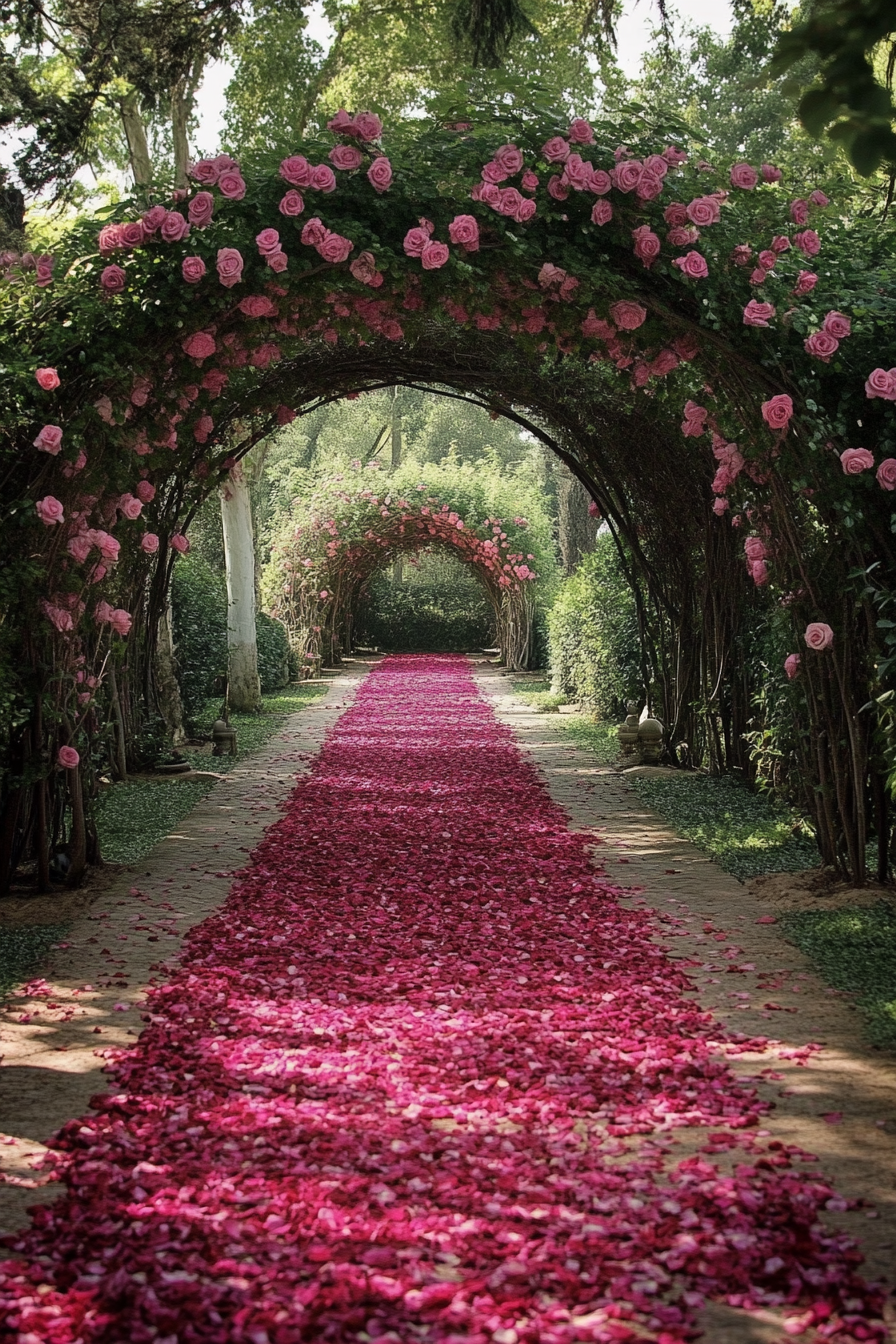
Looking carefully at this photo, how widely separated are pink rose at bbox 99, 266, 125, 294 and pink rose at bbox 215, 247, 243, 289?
0.36 meters

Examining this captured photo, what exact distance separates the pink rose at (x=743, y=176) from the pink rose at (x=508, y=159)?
0.84 meters

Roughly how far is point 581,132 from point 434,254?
740mm

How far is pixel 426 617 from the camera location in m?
30.0

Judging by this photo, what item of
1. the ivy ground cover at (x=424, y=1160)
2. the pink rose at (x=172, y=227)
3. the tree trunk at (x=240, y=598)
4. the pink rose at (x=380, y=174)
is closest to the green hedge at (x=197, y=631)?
the tree trunk at (x=240, y=598)

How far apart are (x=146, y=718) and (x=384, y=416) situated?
110 feet

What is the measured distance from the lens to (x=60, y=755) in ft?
17.6

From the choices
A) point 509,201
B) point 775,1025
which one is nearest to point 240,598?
point 509,201

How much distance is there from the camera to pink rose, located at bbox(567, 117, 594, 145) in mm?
5051

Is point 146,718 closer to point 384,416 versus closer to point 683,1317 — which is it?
point 683,1317

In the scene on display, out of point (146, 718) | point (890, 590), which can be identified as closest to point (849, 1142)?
point (890, 590)

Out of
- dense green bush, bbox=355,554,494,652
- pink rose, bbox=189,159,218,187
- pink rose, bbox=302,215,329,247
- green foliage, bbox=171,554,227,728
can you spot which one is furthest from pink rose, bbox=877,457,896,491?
dense green bush, bbox=355,554,494,652

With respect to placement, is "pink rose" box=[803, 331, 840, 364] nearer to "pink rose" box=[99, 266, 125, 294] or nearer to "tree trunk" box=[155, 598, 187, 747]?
"pink rose" box=[99, 266, 125, 294]

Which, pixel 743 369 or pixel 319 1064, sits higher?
pixel 743 369

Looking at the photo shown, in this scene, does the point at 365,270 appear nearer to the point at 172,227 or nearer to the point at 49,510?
the point at 172,227
